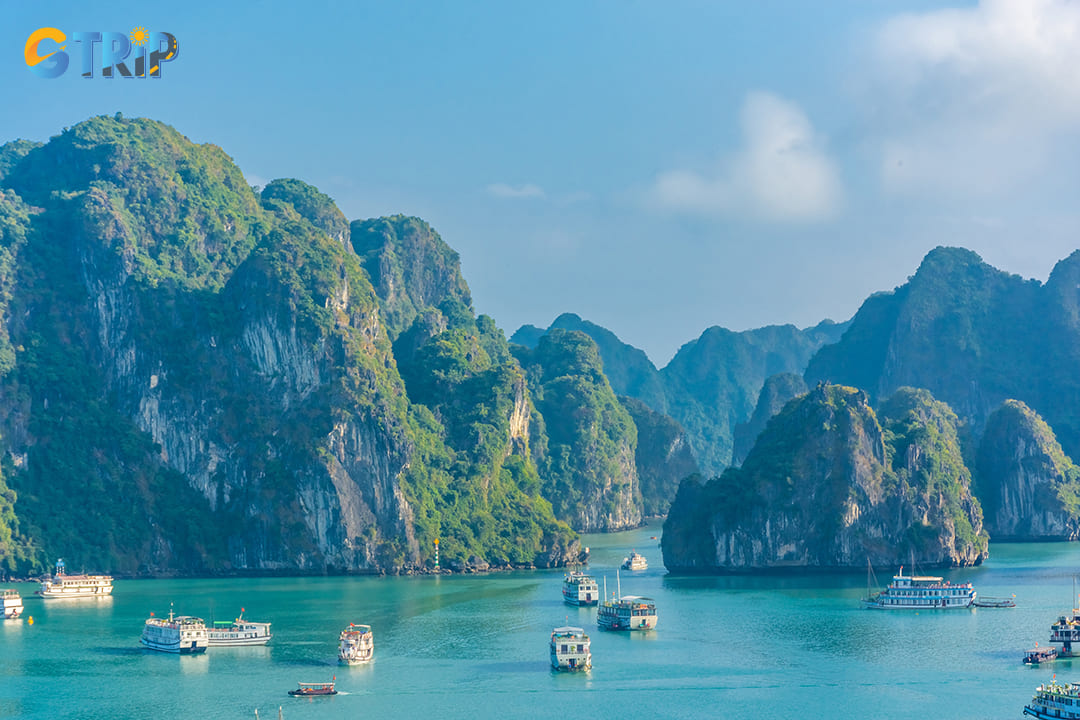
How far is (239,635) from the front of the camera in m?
84.9

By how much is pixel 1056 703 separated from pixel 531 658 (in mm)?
29639

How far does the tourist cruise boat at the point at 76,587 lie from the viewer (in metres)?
111

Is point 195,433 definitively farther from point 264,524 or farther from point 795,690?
point 795,690

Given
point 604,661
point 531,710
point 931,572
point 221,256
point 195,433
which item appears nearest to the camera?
point 531,710

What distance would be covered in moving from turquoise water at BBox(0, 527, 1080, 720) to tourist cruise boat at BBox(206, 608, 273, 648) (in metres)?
0.92

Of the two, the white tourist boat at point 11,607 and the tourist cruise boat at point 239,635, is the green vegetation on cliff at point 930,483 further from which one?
the white tourist boat at point 11,607

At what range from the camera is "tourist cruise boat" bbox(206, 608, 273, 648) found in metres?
84.4

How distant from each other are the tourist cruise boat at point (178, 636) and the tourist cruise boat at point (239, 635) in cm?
81

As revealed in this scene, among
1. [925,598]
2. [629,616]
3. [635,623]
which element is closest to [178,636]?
[629,616]

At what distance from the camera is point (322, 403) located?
131 m

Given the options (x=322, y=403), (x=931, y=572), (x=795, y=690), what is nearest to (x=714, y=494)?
(x=931, y=572)

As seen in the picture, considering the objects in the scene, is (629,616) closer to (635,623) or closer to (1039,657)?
(635,623)

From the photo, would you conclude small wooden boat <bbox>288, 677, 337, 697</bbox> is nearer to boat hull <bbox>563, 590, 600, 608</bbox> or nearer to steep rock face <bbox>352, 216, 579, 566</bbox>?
boat hull <bbox>563, 590, 600, 608</bbox>

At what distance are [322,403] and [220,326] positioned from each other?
14.5 metres
